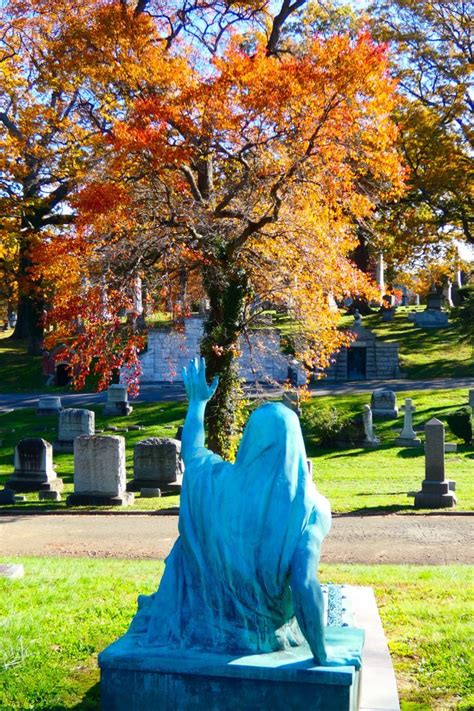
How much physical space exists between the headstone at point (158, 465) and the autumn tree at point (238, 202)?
8.18ft

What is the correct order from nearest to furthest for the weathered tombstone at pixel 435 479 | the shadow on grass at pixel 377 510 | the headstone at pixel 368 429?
the shadow on grass at pixel 377 510, the weathered tombstone at pixel 435 479, the headstone at pixel 368 429

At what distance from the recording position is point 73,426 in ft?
78.7

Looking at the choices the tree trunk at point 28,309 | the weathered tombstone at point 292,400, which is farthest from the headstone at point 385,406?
the tree trunk at point 28,309

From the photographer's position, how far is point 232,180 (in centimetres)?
1944

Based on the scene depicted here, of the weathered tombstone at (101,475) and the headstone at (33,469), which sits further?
the headstone at (33,469)

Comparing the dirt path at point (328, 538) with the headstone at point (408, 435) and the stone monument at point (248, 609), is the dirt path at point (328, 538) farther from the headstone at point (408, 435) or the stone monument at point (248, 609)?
the headstone at point (408, 435)

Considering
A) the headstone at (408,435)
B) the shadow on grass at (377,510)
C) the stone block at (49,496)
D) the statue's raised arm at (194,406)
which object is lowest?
the stone block at (49,496)

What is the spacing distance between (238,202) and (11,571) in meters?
9.61

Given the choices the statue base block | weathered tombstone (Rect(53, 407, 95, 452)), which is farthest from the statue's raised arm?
weathered tombstone (Rect(53, 407, 95, 452))

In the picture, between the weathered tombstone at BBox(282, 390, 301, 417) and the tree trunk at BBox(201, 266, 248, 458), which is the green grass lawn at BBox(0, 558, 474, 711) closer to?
the tree trunk at BBox(201, 266, 248, 458)

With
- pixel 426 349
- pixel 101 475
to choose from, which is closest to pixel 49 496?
pixel 101 475

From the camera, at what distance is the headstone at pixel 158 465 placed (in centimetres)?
1814

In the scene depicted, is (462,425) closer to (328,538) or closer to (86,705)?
(328,538)

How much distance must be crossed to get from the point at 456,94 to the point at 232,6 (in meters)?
15.0
